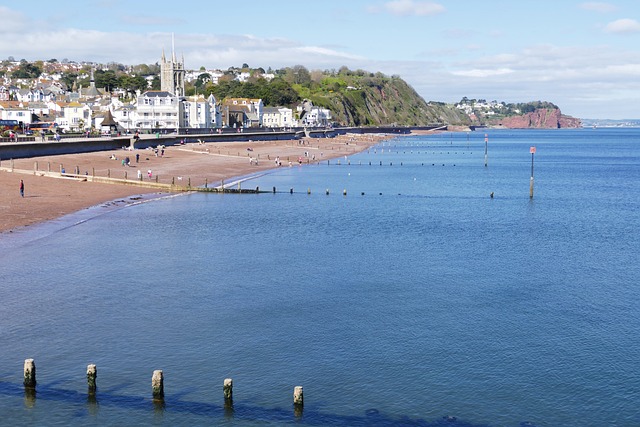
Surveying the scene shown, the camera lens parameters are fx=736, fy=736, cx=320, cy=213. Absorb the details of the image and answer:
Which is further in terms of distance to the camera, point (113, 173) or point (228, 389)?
point (113, 173)

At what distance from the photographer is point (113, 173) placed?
88.4 metres

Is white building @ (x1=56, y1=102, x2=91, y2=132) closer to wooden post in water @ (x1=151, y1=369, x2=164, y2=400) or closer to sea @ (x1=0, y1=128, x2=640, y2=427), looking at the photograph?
sea @ (x1=0, y1=128, x2=640, y2=427)

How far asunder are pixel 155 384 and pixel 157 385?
68 mm

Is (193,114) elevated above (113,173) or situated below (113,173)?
above

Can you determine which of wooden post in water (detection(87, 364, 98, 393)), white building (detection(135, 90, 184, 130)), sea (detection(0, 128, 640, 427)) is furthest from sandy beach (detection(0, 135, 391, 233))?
white building (detection(135, 90, 184, 130))

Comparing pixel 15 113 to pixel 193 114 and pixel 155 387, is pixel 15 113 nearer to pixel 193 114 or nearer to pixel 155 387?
pixel 193 114

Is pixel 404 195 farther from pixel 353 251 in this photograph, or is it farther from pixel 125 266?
pixel 125 266

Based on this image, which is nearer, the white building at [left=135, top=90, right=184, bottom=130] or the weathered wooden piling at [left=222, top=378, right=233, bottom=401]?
the weathered wooden piling at [left=222, top=378, right=233, bottom=401]

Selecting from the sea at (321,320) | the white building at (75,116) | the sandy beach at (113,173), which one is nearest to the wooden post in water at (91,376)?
the sea at (321,320)

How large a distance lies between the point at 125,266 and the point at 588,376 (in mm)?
25826

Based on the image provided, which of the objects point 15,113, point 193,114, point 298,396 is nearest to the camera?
point 298,396

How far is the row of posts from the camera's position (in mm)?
22203

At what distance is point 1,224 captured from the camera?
168 ft

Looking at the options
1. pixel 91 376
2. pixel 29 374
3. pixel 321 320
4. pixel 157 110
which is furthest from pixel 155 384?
pixel 157 110
